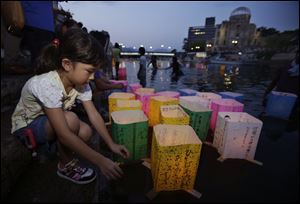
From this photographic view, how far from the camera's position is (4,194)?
1.64 meters

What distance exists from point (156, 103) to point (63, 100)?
193 cm

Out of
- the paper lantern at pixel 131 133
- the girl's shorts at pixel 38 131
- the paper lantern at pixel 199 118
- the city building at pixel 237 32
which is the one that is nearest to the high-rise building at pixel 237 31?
the city building at pixel 237 32

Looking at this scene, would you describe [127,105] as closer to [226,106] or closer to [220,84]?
[226,106]

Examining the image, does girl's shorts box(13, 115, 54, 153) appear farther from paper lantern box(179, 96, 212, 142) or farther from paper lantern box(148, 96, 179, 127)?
paper lantern box(179, 96, 212, 142)

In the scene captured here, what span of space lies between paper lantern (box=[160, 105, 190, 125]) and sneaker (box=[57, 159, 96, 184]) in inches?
49.0

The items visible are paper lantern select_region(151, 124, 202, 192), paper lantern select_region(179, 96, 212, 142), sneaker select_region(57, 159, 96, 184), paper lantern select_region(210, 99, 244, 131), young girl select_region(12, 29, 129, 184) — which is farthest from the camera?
paper lantern select_region(210, 99, 244, 131)

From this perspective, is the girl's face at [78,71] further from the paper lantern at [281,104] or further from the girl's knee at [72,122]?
the paper lantern at [281,104]

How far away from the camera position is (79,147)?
1.35m

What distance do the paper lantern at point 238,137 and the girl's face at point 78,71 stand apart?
2.03 meters

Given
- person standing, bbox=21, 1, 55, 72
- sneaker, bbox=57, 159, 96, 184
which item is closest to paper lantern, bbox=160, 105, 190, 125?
sneaker, bbox=57, 159, 96, 184

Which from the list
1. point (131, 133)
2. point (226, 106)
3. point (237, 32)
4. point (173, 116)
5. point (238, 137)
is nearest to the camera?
point (131, 133)

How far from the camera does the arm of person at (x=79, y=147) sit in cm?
120

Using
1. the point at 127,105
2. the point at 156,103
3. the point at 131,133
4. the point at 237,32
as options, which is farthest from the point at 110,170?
the point at 237,32

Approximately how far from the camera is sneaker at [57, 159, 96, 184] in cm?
191
